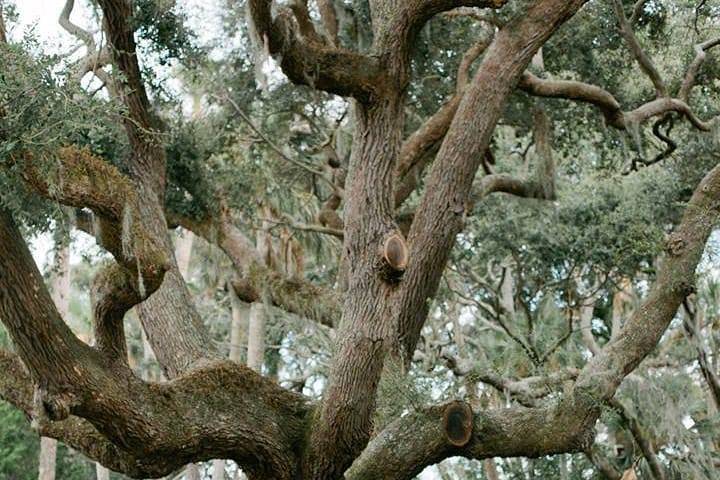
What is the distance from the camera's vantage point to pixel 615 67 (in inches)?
440

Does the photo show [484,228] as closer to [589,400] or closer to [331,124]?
[331,124]

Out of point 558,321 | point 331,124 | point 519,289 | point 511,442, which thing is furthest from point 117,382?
point 558,321

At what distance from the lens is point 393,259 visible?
258 inches

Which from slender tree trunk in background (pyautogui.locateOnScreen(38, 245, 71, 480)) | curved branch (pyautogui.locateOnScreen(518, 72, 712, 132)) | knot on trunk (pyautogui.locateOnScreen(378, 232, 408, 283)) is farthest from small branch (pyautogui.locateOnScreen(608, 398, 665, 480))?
slender tree trunk in background (pyautogui.locateOnScreen(38, 245, 71, 480))

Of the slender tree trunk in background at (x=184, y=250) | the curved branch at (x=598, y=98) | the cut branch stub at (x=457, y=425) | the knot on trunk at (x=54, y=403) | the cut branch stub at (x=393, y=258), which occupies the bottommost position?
the knot on trunk at (x=54, y=403)

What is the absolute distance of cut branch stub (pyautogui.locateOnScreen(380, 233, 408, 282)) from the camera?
21.5ft

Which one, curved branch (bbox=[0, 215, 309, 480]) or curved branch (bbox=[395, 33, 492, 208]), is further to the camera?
curved branch (bbox=[395, 33, 492, 208])

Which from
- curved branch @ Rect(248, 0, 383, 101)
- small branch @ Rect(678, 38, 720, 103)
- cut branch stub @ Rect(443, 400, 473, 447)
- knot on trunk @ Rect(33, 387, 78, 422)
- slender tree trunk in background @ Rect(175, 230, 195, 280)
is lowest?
knot on trunk @ Rect(33, 387, 78, 422)

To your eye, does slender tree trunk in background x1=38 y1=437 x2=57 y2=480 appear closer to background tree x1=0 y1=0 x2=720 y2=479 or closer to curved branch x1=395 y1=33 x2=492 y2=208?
background tree x1=0 y1=0 x2=720 y2=479

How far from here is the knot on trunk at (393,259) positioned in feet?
21.5

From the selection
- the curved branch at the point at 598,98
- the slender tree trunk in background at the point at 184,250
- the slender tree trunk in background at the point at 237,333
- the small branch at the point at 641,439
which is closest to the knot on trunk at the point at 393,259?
the curved branch at the point at 598,98

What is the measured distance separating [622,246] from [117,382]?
8.07 m

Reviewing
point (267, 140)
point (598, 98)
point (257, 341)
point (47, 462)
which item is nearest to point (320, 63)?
point (598, 98)

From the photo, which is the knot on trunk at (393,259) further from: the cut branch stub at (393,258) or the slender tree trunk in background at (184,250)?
the slender tree trunk in background at (184,250)
